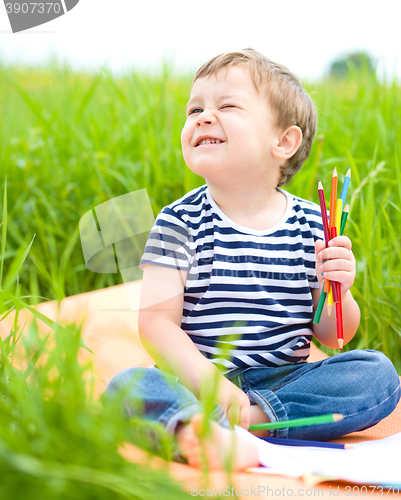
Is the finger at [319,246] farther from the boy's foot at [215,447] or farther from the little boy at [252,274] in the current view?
the boy's foot at [215,447]

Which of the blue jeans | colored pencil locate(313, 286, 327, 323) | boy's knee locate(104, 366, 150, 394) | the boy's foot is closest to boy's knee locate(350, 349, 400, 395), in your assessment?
the blue jeans

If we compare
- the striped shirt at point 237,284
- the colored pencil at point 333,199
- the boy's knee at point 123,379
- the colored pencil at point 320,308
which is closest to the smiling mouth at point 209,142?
the striped shirt at point 237,284

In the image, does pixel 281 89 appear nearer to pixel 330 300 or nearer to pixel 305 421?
pixel 330 300

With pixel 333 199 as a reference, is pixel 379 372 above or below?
below

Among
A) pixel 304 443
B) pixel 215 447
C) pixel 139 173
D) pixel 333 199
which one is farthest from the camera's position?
pixel 139 173

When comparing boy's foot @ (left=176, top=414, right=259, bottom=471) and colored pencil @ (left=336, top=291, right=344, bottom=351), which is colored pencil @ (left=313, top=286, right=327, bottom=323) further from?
boy's foot @ (left=176, top=414, right=259, bottom=471)

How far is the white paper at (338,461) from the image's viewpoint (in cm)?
70

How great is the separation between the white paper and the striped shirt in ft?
0.75

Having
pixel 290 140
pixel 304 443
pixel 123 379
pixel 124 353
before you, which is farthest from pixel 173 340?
pixel 290 140

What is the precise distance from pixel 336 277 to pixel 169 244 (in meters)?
0.33

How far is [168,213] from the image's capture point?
41.9 inches

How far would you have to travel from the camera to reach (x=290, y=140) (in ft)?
3.59

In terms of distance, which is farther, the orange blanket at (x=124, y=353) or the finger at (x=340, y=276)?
the finger at (x=340, y=276)

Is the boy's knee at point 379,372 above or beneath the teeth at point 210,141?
beneath
